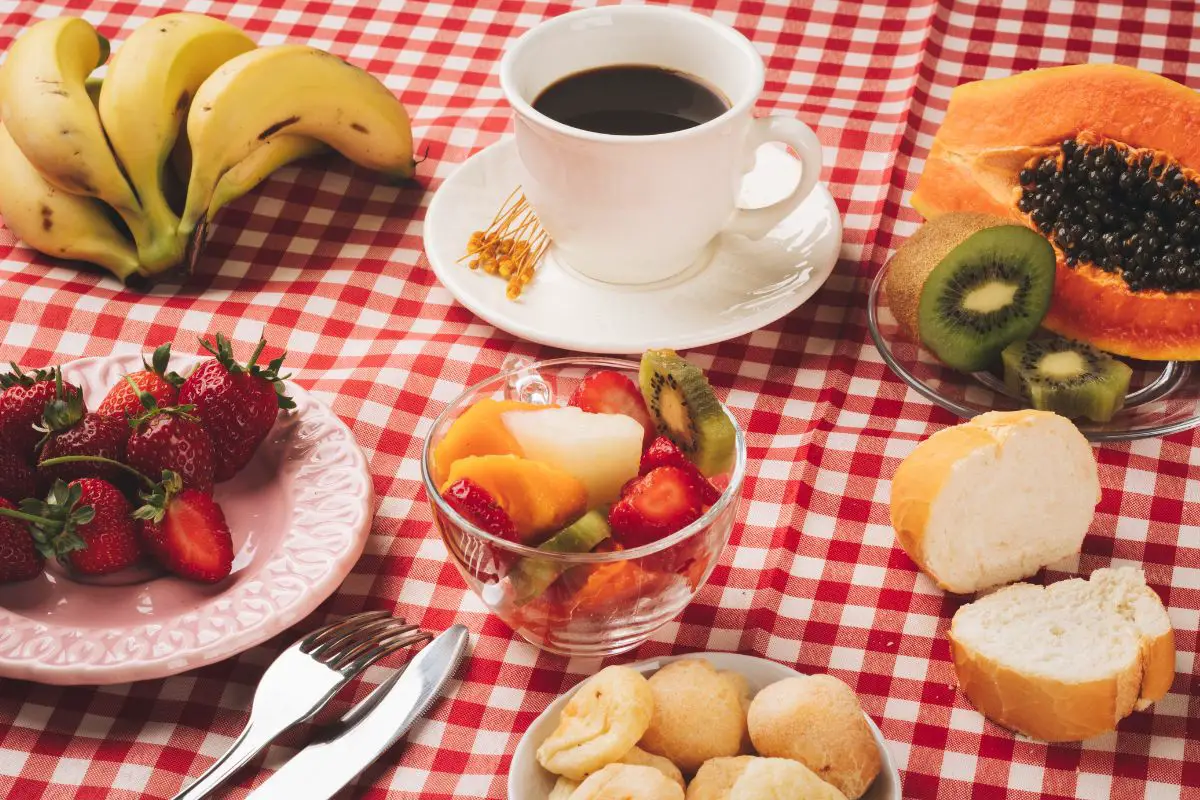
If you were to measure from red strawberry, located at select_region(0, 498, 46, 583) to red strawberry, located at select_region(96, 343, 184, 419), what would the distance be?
4.6 inches

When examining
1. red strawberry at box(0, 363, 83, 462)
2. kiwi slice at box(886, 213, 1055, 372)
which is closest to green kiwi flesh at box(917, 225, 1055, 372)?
kiwi slice at box(886, 213, 1055, 372)

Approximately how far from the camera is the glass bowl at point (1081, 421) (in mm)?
1175

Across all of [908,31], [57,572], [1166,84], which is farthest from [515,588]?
[908,31]

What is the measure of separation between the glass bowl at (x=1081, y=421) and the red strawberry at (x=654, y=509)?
405mm

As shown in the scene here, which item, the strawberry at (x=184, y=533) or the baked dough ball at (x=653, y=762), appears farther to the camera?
the strawberry at (x=184, y=533)

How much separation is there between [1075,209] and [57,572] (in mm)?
978

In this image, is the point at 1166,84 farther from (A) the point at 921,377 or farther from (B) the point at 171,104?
(B) the point at 171,104

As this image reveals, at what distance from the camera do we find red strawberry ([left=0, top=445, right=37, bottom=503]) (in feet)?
3.34

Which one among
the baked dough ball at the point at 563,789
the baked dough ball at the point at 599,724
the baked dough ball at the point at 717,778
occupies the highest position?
the baked dough ball at the point at 599,724

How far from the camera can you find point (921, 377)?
49.0 inches

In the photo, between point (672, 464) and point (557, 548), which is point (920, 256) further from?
point (557, 548)

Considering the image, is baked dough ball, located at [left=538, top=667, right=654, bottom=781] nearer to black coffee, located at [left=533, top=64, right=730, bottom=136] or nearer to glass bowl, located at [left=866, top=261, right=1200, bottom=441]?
glass bowl, located at [left=866, top=261, right=1200, bottom=441]

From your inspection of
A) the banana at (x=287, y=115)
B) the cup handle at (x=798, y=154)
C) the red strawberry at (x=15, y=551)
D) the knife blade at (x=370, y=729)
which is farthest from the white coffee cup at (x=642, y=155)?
the red strawberry at (x=15, y=551)

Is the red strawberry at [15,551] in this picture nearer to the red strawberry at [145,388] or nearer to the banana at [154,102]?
the red strawberry at [145,388]
